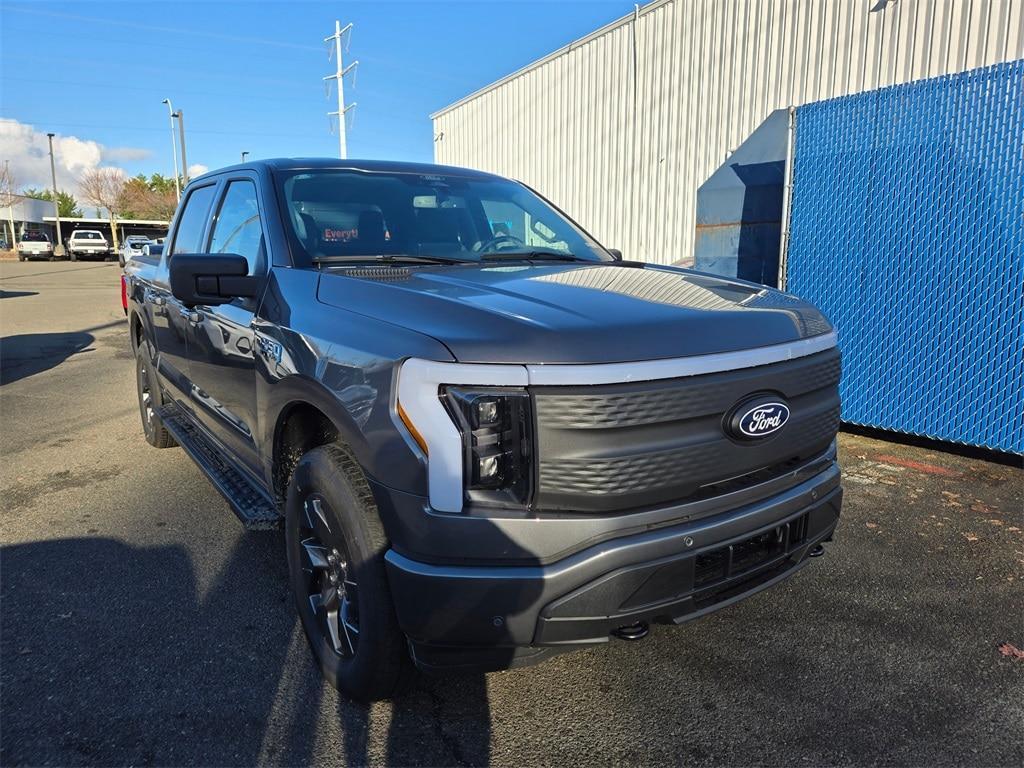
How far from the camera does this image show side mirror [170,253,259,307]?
2.77 m

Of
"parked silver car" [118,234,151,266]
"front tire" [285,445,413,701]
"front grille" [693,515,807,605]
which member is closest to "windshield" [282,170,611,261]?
"front tire" [285,445,413,701]

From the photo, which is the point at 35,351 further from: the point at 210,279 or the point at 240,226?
the point at 210,279

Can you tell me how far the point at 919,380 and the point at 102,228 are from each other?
261 feet

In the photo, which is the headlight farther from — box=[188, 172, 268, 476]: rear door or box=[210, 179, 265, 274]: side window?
box=[210, 179, 265, 274]: side window

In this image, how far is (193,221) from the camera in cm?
444

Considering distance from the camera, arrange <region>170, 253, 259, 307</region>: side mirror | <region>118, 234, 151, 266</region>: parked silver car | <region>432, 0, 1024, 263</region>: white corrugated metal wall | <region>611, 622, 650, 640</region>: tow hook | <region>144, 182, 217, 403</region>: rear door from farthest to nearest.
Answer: <region>432, 0, 1024, 263</region>: white corrugated metal wall, <region>118, 234, 151, 266</region>: parked silver car, <region>144, 182, 217, 403</region>: rear door, <region>170, 253, 259, 307</region>: side mirror, <region>611, 622, 650, 640</region>: tow hook

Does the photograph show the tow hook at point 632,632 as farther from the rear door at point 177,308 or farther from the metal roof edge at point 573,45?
the metal roof edge at point 573,45

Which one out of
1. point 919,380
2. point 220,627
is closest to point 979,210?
point 919,380

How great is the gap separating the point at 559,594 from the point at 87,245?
5259 cm

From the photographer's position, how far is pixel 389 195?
11.2 ft

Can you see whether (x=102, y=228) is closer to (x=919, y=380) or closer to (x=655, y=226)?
(x=655, y=226)

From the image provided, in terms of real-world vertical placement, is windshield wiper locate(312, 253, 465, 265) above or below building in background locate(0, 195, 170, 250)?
below

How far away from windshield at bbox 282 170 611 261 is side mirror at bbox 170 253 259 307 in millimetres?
266

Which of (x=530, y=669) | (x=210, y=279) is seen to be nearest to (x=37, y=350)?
(x=210, y=279)
